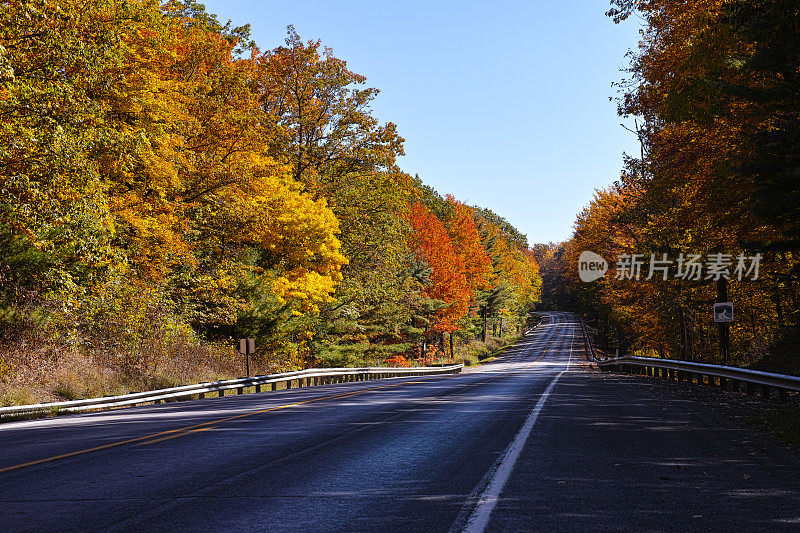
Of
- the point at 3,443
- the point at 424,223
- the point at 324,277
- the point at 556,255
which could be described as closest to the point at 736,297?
the point at 324,277

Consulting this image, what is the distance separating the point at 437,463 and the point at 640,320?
124 ft

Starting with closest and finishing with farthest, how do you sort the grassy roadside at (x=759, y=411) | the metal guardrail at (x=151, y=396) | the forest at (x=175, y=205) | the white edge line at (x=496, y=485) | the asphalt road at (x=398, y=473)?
the white edge line at (x=496, y=485) < the asphalt road at (x=398, y=473) < the grassy roadside at (x=759, y=411) < the metal guardrail at (x=151, y=396) < the forest at (x=175, y=205)

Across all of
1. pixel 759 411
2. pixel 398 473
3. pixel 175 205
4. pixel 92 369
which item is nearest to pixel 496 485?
pixel 398 473

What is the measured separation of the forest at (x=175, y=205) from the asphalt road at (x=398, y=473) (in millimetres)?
6602

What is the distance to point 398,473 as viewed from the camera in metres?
6.22

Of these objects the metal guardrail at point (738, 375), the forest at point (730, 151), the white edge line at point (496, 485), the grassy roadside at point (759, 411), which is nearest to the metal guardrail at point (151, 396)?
the white edge line at point (496, 485)

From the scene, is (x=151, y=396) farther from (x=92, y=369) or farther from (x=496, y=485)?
(x=496, y=485)

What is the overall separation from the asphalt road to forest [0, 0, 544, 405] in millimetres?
6602

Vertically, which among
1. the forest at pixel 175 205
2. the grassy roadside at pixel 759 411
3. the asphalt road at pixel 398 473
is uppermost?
the forest at pixel 175 205

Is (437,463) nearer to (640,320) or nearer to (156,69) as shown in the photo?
(156,69)

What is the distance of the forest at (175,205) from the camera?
14.8 metres

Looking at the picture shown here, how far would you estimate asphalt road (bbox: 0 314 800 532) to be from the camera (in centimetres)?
466

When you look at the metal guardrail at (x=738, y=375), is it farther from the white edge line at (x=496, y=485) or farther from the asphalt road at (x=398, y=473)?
the white edge line at (x=496, y=485)

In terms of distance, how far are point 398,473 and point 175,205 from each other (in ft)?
67.7
